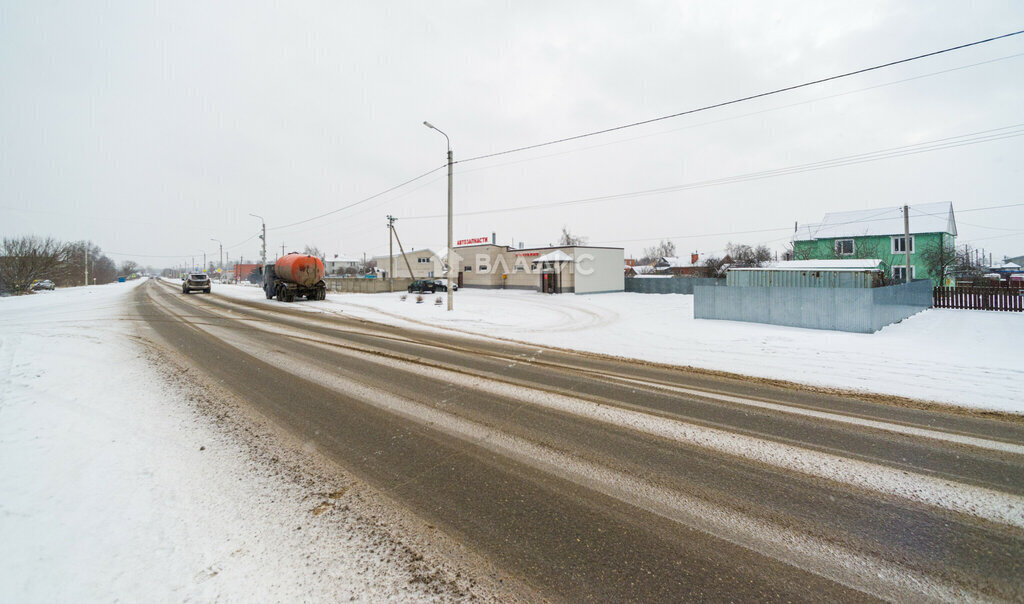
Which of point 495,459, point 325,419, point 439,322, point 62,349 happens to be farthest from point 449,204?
point 495,459

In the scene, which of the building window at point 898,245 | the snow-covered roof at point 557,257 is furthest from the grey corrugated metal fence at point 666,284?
the building window at point 898,245

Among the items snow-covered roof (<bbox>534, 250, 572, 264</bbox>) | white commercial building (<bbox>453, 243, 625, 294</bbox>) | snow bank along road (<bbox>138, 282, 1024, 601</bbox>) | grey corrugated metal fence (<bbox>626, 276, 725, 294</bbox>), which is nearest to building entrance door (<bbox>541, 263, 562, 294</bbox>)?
white commercial building (<bbox>453, 243, 625, 294</bbox>)

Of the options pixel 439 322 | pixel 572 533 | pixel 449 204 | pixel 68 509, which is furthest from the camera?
pixel 449 204

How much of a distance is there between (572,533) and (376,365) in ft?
22.3

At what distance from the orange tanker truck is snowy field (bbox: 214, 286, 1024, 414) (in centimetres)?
925

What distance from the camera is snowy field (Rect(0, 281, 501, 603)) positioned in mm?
2422

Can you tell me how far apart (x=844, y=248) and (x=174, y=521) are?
53447mm

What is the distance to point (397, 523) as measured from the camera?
313 centimetres

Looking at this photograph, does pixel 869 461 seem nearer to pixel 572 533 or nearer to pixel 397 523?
pixel 572 533

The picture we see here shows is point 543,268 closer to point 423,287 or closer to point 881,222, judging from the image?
point 423,287

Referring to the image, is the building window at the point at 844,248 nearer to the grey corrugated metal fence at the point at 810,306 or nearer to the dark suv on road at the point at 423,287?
the grey corrugated metal fence at the point at 810,306

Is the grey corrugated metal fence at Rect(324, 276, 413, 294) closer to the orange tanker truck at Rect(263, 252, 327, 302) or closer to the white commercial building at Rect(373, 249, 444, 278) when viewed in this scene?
the white commercial building at Rect(373, 249, 444, 278)

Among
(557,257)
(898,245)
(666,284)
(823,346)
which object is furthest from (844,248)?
(823,346)

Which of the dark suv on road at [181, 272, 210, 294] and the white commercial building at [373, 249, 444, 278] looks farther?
the white commercial building at [373, 249, 444, 278]
